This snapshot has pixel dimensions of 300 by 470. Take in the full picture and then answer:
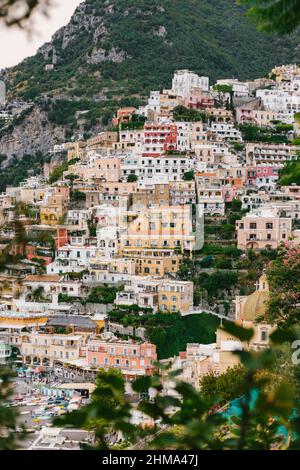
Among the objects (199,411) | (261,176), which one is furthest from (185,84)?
(199,411)

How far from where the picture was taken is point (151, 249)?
29.8 m

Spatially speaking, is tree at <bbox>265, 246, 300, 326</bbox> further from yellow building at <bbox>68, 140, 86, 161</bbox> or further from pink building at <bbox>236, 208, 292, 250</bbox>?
yellow building at <bbox>68, 140, 86, 161</bbox>

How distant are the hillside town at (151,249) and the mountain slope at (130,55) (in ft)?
40.8

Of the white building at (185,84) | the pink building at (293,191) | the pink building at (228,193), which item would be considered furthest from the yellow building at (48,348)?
the white building at (185,84)

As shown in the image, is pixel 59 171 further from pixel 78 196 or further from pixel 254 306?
pixel 254 306

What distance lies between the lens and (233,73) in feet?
202

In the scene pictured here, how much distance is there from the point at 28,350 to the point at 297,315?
13.7m

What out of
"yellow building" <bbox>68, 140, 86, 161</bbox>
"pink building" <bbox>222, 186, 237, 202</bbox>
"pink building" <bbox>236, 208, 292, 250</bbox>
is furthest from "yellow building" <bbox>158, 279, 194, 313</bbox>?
"yellow building" <bbox>68, 140, 86, 161</bbox>

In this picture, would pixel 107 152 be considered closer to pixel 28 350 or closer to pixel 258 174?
pixel 258 174

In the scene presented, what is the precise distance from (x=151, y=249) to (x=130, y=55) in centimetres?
3207

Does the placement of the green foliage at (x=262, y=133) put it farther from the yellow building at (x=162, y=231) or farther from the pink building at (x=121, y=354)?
the pink building at (x=121, y=354)

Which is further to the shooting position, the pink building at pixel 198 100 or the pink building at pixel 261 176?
the pink building at pixel 198 100

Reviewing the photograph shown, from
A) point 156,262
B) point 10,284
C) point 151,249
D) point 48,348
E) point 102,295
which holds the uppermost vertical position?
point 10,284

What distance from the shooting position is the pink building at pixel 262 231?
29.4 metres
